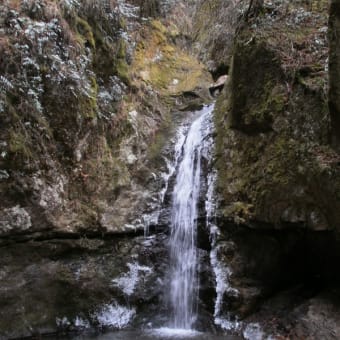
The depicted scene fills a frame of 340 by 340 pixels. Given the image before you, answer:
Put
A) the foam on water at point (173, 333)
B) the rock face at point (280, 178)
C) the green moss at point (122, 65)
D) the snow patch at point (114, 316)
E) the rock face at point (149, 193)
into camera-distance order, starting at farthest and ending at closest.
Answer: the green moss at point (122, 65) < the snow patch at point (114, 316) < the foam on water at point (173, 333) < the rock face at point (149, 193) < the rock face at point (280, 178)

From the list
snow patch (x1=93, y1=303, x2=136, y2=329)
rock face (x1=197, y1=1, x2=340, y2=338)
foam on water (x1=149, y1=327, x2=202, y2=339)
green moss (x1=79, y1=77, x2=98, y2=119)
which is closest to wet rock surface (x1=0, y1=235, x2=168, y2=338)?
snow patch (x1=93, y1=303, x2=136, y2=329)

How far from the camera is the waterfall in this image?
5750 millimetres

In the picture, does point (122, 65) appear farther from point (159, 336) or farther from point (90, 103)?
point (159, 336)

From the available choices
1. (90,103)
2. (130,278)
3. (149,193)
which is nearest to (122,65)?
(90,103)

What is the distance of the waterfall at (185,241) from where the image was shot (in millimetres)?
5750

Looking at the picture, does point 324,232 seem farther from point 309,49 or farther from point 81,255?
point 81,255

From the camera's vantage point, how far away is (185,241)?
6.05m

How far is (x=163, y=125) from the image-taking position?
811 cm

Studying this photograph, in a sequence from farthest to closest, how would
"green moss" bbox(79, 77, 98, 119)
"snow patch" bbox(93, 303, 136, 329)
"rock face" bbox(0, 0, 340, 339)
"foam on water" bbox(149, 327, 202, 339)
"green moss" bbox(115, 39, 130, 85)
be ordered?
"green moss" bbox(115, 39, 130, 85)
"green moss" bbox(79, 77, 98, 119)
"snow patch" bbox(93, 303, 136, 329)
"foam on water" bbox(149, 327, 202, 339)
"rock face" bbox(0, 0, 340, 339)

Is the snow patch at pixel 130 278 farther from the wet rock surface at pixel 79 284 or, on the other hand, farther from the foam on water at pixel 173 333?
the foam on water at pixel 173 333

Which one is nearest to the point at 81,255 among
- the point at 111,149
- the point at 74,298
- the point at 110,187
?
the point at 74,298

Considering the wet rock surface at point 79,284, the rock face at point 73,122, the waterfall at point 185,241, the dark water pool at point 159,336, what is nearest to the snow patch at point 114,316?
the wet rock surface at point 79,284

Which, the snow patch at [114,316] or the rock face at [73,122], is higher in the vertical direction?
the rock face at [73,122]

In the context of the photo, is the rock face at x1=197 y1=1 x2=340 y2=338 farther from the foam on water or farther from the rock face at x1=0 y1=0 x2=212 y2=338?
the rock face at x1=0 y1=0 x2=212 y2=338
